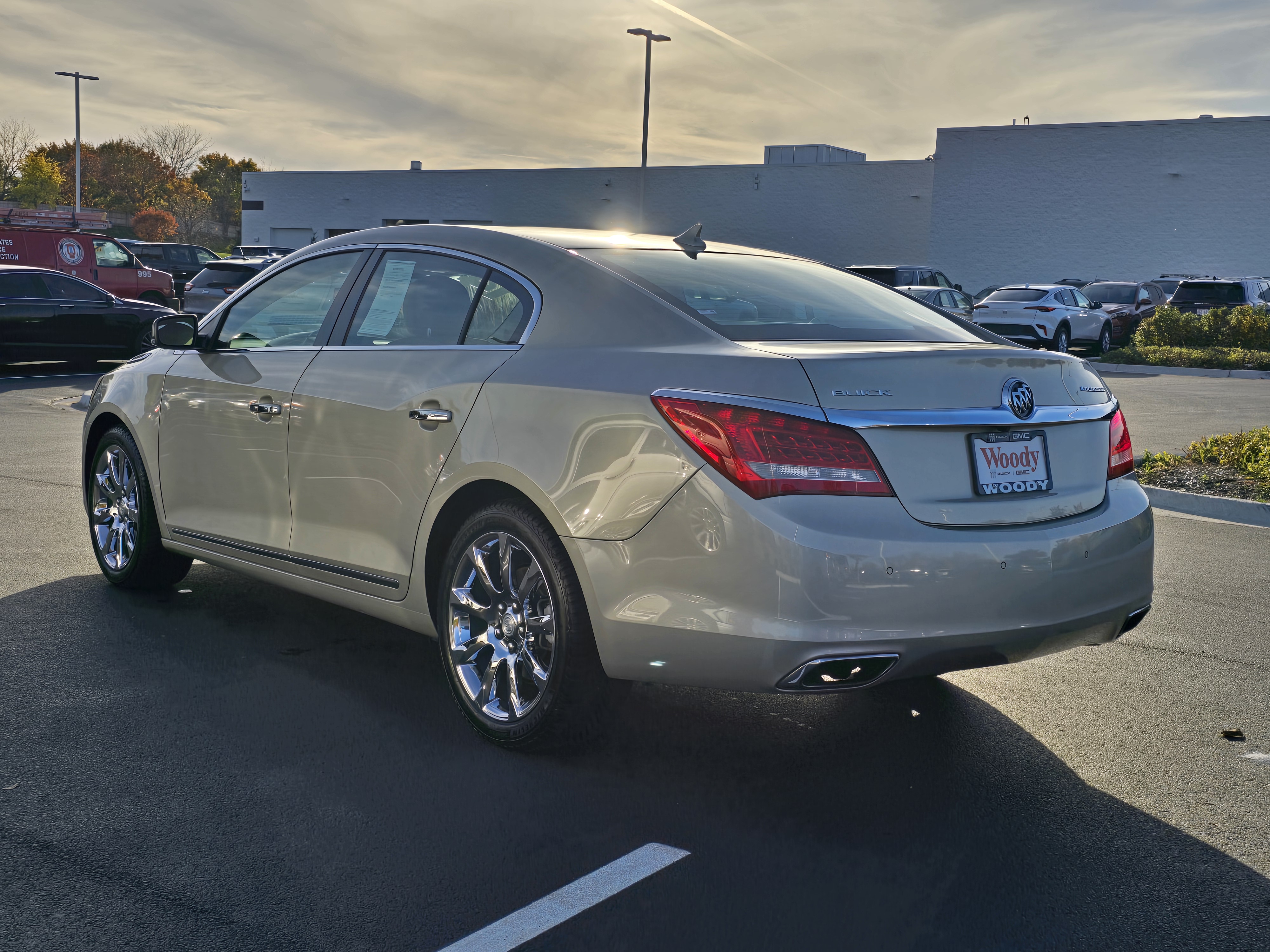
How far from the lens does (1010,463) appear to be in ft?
12.5

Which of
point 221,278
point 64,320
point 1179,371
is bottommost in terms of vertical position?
point 1179,371

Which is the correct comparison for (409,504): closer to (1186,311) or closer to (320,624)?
(320,624)

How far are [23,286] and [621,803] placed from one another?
1779 cm

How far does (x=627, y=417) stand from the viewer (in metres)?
3.75

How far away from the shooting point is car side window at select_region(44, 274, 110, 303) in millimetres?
19156

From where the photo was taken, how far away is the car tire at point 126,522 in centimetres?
597

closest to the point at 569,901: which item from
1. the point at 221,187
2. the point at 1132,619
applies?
the point at 1132,619

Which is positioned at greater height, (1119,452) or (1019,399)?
(1019,399)

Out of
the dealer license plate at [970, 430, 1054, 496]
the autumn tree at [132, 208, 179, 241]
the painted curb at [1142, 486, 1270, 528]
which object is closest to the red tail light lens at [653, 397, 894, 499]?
the dealer license plate at [970, 430, 1054, 496]

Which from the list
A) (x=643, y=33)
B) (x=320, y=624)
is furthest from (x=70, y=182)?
(x=320, y=624)

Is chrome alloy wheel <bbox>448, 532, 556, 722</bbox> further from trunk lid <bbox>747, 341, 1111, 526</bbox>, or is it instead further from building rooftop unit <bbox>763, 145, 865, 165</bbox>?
building rooftop unit <bbox>763, 145, 865, 165</bbox>

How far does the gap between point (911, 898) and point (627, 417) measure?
150 cm

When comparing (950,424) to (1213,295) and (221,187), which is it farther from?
(221,187)

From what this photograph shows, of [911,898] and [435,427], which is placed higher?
[435,427]
